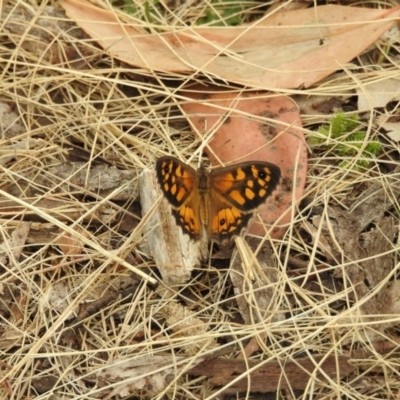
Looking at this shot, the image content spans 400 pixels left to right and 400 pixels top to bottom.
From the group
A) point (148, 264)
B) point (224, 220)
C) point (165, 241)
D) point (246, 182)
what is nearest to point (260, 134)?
point (246, 182)

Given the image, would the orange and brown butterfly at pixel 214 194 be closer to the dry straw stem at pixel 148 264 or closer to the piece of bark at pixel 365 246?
the dry straw stem at pixel 148 264

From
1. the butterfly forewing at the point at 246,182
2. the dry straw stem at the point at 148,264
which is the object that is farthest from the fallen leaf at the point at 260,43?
the butterfly forewing at the point at 246,182

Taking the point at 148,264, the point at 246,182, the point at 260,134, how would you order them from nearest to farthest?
the point at 246,182 < the point at 148,264 < the point at 260,134

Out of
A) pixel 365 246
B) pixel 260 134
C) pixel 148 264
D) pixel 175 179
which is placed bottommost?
pixel 365 246

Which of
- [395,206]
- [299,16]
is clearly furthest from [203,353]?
[299,16]

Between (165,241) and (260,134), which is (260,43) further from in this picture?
(165,241)

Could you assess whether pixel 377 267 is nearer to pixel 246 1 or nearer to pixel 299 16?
pixel 299 16
